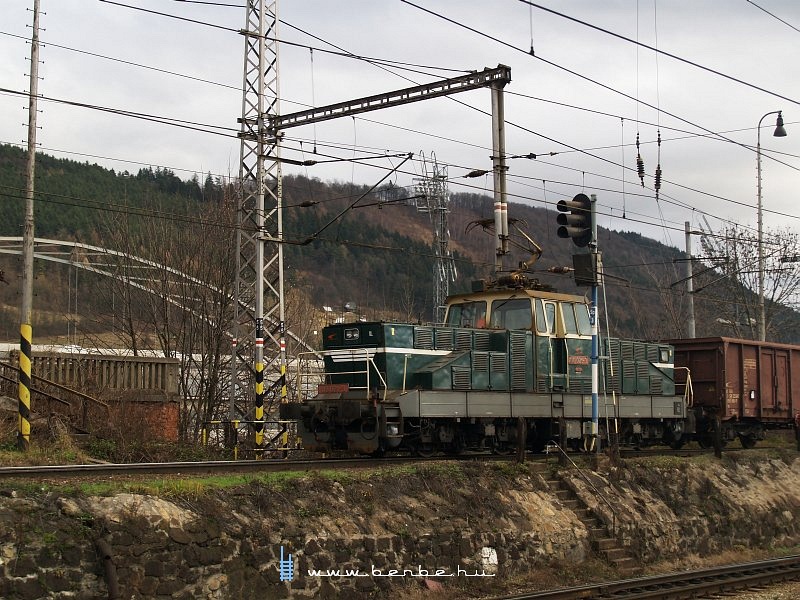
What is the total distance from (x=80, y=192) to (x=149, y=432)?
85536 millimetres

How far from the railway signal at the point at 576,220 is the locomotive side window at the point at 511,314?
222cm

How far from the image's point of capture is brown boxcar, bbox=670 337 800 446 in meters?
25.8

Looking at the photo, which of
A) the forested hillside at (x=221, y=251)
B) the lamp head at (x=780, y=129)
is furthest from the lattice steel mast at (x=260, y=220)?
the lamp head at (x=780, y=129)

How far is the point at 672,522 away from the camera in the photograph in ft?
61.5

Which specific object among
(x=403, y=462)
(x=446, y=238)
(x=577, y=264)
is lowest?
(x=403, y=462)

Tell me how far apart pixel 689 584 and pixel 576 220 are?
300 inches

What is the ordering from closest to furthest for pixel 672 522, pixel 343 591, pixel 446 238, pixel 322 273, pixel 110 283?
pixel 343 591 < pixel 672 522 < pixel 110 283 < pixel 446 238 < pixel 322 273

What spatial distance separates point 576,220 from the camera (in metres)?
18.6

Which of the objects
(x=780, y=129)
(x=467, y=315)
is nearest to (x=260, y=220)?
(x=467, y=315)

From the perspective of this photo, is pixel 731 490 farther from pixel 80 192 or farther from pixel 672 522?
pixel 80 192

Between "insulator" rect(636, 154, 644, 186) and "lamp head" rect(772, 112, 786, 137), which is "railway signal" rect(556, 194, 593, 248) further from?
"lamp head" rect(772, 112, 786, 137)

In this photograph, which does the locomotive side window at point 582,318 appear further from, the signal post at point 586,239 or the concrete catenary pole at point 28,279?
the concrete catenary pole at point 28,279

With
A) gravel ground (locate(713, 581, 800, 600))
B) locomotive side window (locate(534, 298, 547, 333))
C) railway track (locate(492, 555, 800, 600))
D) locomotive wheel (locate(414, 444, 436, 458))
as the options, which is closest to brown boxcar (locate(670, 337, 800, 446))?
locomotive side window (locate(534, 298, 547, 333))

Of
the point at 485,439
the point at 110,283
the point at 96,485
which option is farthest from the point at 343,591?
the point at 110,283
